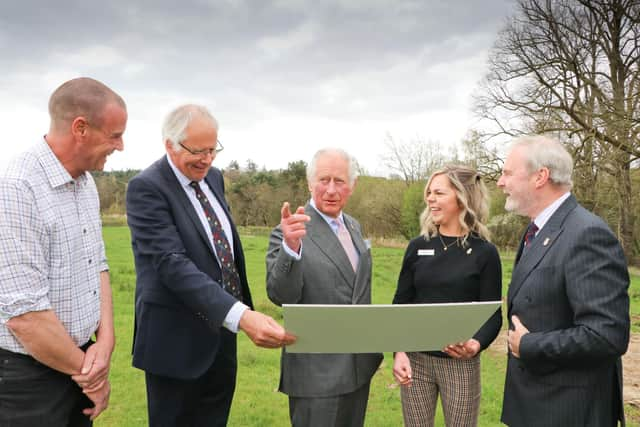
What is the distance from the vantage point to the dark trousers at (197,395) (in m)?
2.89

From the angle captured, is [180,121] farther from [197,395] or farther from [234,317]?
[197,395]

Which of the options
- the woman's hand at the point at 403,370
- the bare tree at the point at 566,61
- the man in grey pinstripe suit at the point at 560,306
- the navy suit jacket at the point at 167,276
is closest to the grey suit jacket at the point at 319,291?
the woman's hand at the point at 403,370

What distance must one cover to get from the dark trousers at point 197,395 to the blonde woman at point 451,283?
114 cm

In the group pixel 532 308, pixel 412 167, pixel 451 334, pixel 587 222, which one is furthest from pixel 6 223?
pixel 412 167

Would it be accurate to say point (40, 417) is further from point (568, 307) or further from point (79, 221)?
point (568, 307)

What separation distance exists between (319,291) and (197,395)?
106cm

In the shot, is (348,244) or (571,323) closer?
(571,323)

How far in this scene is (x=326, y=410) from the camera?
112 inches

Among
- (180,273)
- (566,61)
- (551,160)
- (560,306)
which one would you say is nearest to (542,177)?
(551,160)

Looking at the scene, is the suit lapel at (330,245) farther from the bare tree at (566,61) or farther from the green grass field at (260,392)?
the bare tree at (566,61)

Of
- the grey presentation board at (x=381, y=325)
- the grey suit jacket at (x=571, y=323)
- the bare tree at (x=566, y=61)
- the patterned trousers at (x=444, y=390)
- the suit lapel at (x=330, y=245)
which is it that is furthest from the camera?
the bare tree at (x=566, y=61)

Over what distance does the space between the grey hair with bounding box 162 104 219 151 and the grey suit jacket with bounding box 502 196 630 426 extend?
6.75 feet

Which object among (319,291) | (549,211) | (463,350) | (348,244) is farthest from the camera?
(348,244)

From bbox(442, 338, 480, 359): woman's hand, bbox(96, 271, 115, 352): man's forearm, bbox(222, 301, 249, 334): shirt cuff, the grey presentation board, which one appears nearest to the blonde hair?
bbox(442, 338, 480, 359): woman's hand
